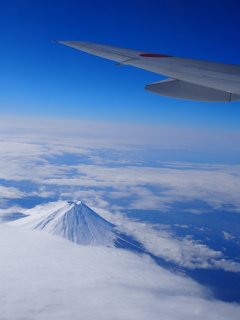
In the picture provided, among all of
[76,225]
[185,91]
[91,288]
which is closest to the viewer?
[185,91]

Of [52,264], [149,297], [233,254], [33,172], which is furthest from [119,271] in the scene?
[33,172]

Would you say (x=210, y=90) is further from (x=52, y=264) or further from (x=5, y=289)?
(x=52, y=264)

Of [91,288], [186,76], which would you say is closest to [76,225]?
[91,288]

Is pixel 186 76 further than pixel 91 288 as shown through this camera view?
No

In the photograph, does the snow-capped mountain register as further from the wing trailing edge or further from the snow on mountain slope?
the wing trailing edge

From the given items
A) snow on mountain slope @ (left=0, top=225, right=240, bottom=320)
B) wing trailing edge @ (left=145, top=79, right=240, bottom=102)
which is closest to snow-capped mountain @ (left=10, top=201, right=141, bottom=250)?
snow on mountain slope @ (left=0, top=225, right=240, bottom=320)

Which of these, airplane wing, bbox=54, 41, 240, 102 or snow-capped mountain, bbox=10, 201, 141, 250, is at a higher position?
airplane wing, bbox=54, 41, 240, 102

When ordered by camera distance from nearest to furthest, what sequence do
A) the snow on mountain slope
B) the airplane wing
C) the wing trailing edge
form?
the airplane wing, the wing trailing edge, the snow on mountain slope

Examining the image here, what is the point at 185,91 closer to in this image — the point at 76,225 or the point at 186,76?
the point at 186,76
